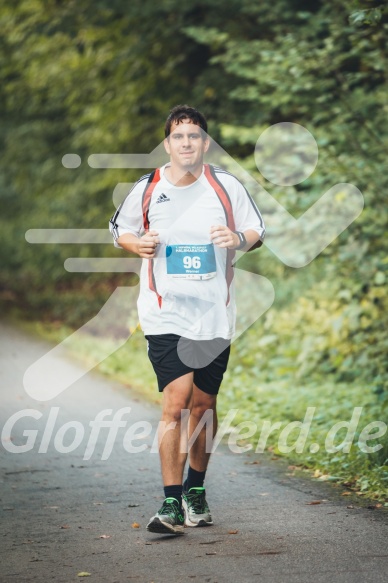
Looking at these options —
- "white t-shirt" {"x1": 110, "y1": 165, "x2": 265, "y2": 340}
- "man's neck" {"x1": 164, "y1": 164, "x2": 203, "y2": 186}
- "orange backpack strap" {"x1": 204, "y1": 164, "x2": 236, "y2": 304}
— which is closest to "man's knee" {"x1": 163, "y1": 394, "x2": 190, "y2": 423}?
"white t-shirt" {"x1": 110, "y1": 165, "x2": 265, "y2": 340}

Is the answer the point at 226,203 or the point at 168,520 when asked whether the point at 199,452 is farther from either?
the point at 226,203

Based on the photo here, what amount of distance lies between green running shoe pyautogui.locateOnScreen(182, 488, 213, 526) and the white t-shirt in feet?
2.94

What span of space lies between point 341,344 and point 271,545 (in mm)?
6187

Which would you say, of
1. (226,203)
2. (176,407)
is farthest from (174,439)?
(226,203)

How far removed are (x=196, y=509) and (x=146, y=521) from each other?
1.06ft

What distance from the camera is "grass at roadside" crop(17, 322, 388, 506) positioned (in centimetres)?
711

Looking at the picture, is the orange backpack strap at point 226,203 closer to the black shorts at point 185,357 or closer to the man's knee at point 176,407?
the black shorts at point 185,357

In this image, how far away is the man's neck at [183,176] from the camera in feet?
19.1

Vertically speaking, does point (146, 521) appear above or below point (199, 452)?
below

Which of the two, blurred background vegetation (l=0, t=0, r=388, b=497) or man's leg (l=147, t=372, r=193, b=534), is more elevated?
blurred background vegetation (l=0, t=0, r=388, b=497)

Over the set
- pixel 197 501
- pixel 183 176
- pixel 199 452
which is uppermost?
pixel 183 176

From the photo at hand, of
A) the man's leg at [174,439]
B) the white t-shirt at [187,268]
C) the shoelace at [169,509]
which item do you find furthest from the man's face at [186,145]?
the shoelace at [169,509]

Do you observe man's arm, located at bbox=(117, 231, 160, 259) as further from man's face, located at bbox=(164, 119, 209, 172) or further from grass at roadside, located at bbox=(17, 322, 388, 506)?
grass at roadside, located at bbox=(17, 322, 388, 506)

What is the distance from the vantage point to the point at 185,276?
5.70 m
